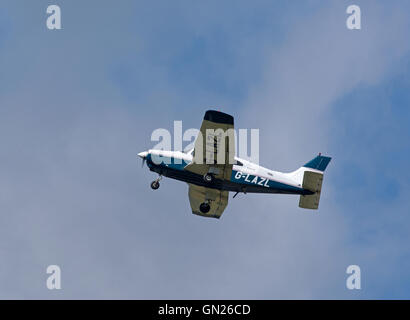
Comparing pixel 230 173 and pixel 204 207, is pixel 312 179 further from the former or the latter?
pixel 204 207

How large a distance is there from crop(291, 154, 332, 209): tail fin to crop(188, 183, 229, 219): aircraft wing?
169 inches

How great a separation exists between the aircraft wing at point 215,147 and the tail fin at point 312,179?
4014 millimetres

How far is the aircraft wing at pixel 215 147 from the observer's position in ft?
120

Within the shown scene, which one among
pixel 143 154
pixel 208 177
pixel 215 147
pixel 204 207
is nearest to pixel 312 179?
pixel 208 177

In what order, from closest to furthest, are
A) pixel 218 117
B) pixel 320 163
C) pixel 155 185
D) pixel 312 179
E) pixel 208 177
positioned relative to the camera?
pixel 218 117
pixel 208 177
pixel 155 185
pixel 312 179
pixel 320 163

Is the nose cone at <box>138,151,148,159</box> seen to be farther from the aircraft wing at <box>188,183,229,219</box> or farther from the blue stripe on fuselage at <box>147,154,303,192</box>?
the aircraft wing at <box>188,183,229,219</box>

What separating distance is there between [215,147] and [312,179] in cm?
575

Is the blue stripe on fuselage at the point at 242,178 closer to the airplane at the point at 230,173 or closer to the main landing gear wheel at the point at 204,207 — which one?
the airplane at the point at 230,173

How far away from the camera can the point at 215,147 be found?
38.0 metres

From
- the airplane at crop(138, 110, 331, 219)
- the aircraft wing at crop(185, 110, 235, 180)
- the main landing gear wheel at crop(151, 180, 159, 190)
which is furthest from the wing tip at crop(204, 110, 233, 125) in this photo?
the main landing gear wheel at crop(151, 180, 159, 190)

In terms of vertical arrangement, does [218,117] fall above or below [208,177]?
above
